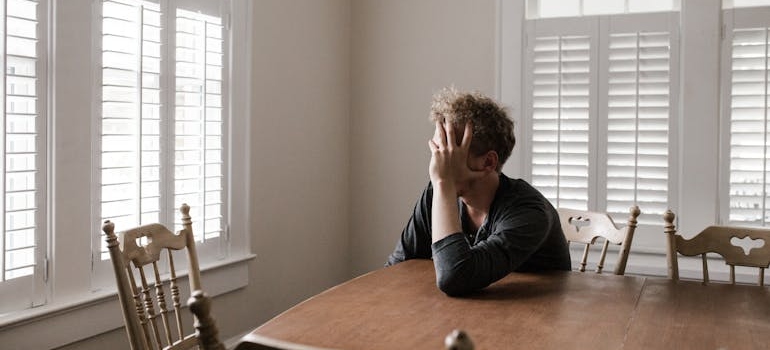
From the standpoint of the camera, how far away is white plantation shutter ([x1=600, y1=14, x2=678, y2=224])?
3.47 m

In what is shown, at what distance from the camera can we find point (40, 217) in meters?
2.34

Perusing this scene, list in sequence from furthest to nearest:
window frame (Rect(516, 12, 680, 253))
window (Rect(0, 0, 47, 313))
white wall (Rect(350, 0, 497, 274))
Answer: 1. white wall (Rect(350, 0, 497, 274))
2. window frame (Rect(516, 12, 680, 253))
3. window (Rect(0, 0, 47, 313))

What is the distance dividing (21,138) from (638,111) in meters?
2.60

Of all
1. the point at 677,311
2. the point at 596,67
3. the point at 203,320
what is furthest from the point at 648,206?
the point at 203,320

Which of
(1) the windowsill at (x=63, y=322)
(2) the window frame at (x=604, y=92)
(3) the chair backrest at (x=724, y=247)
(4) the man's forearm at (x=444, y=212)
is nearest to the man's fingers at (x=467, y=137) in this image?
(4) the man's forearm at (x=444, y=212)

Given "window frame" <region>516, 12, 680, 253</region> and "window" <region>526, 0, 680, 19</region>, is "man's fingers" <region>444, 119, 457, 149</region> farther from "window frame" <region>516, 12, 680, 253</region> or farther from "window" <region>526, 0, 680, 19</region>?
"window" <region>526, 0, 680, 19</region>

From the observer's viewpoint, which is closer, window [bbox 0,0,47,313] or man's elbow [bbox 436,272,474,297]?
man's elbow [bbox 436,272,474,297]

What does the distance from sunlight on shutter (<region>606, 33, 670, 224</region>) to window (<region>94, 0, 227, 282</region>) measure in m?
1.79

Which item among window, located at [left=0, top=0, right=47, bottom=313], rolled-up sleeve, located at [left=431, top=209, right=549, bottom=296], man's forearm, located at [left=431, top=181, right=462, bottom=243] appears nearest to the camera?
rolled-up sleeve, located at [left=431, top=209, right=549, bottom=296]

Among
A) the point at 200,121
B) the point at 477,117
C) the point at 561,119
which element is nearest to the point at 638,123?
the point at 561,119

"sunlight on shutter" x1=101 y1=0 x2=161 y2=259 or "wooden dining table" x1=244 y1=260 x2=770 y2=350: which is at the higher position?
"sunlight on shutter" x1=101 y1=0 x2=161 y2=259

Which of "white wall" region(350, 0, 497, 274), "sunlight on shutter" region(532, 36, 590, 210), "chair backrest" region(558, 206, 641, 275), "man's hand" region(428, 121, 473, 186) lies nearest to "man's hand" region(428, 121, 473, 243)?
"man's hand" region(428, 121, 473, 186)

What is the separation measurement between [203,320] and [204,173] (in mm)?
2088

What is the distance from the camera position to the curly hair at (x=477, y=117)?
6.83ft
